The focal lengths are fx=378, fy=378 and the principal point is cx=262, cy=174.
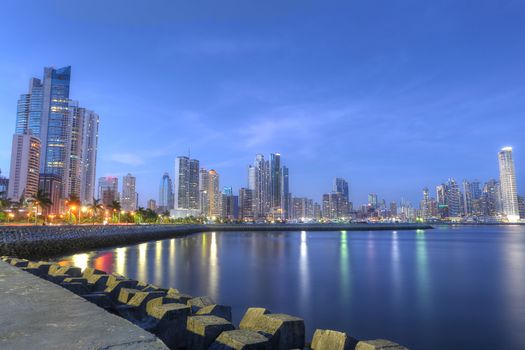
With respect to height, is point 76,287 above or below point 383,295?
above

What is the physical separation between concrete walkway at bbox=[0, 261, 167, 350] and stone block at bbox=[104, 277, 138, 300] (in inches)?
156

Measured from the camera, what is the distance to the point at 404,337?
464 inches

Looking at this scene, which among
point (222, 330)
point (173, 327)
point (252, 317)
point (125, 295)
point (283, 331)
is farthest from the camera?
point (125, 295)

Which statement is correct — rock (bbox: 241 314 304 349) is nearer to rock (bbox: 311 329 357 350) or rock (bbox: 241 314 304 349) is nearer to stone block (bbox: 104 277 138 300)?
rock (bbox: 311 329 357 350)

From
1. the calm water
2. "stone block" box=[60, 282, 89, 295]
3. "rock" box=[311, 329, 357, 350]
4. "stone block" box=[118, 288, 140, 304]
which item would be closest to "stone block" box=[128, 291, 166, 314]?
"stone block" box=[118, 288, 140, 304]

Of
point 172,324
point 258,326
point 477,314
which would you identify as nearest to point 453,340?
point 477,314

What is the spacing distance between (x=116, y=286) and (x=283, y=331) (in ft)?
20.1

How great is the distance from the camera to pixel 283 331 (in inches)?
253

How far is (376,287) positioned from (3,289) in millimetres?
18873

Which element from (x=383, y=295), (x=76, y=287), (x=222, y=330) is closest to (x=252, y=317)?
(x=222, y=330)

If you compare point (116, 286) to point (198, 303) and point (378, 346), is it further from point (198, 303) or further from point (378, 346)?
point (378, 346)

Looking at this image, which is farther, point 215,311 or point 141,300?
point 141,300

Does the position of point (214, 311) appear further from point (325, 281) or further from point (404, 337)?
point (325, 281)

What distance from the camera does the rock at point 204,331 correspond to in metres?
6.01
